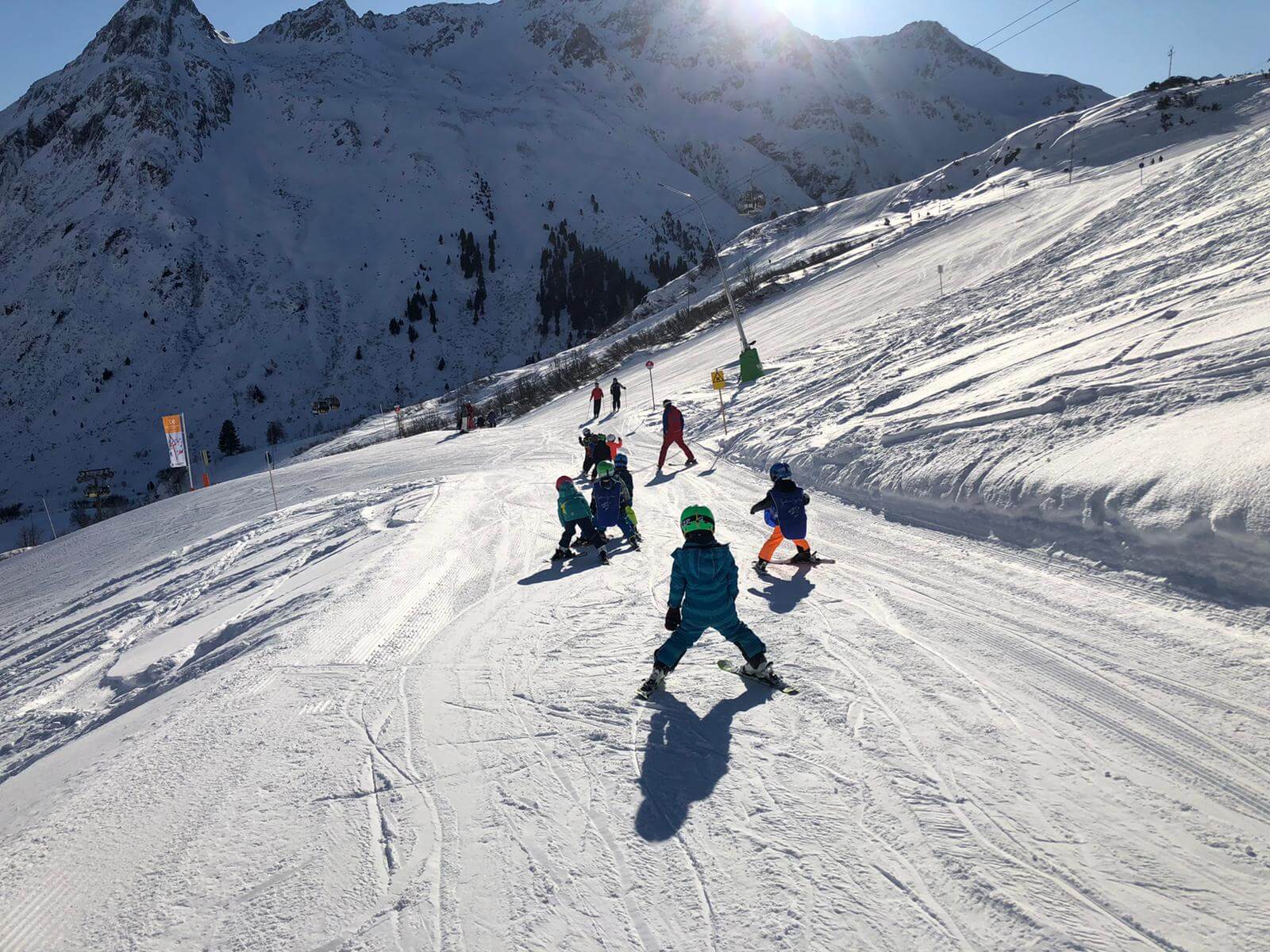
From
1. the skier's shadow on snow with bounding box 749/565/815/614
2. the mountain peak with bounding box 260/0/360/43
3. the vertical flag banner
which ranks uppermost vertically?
the mountain peak with bounding box 260/0/360/43

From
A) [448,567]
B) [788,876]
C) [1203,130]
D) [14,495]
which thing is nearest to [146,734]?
[448,567]

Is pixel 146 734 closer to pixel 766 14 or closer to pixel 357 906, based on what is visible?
pixel 357 906

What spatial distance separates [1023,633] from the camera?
5328mm

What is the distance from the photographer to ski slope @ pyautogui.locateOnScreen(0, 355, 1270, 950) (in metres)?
2.99

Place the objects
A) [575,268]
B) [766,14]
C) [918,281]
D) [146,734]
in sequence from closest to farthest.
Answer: [146,734]
[918,281]
[575,268]
[766,14]

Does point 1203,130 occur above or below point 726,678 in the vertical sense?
above

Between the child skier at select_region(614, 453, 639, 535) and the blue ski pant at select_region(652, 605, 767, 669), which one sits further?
the child skier at select_region(614, 453, 639, 535)

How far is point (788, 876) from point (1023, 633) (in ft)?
10.8

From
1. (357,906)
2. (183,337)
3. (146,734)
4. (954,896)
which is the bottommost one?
(954,896)

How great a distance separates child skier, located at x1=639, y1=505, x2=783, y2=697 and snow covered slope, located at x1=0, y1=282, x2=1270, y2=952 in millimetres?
238

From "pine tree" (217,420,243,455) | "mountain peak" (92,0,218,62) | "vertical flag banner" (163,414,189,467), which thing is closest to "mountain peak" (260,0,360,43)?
"mountain peak" (92,0,218,62)

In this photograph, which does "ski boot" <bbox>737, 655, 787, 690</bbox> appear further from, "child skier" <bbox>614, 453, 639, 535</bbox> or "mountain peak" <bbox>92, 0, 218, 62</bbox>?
"mountain peak" <bbox>92, 0, 218, 62</bbox>

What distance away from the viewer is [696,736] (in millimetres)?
4406

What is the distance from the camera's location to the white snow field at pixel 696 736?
3.04 meters
